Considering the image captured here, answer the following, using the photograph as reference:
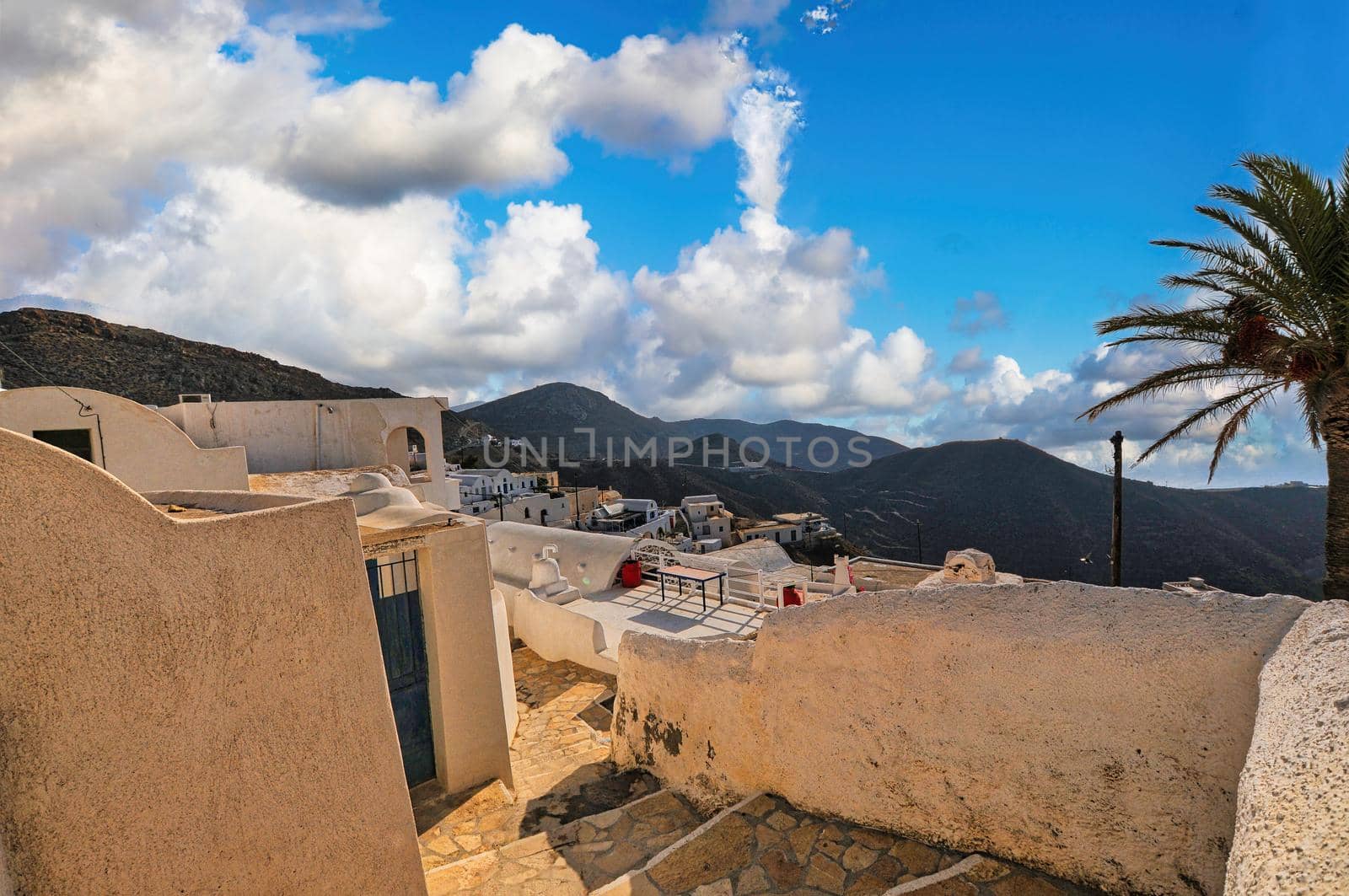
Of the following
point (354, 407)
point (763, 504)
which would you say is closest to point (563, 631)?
point (354, 407)

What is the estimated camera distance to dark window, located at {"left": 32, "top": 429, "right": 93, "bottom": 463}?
766cm

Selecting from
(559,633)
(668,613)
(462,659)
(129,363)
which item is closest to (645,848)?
(462,659)

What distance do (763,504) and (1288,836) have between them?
64.9 m

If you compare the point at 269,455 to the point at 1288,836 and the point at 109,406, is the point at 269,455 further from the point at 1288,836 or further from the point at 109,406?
the point at 1288,836

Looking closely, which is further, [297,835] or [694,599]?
[694,599]

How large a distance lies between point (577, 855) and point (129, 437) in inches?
313

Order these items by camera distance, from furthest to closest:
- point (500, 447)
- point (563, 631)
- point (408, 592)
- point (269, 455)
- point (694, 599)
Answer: point (500, 447) < point (269, 455) < point (694, 599) < point (563, 631) < point (408, 592)

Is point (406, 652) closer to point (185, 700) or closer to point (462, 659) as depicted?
point (462, 659)

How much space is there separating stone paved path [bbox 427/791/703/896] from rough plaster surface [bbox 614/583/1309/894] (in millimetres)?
699

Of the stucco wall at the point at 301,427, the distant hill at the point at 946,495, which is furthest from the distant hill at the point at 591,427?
the stucco wall at the point at 301,427

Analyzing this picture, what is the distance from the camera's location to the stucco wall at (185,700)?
8.38 feet

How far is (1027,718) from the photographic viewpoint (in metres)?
3.05

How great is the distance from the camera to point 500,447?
211 feet

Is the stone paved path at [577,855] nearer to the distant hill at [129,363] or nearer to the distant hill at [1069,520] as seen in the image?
the distant hill at [1069,520]
